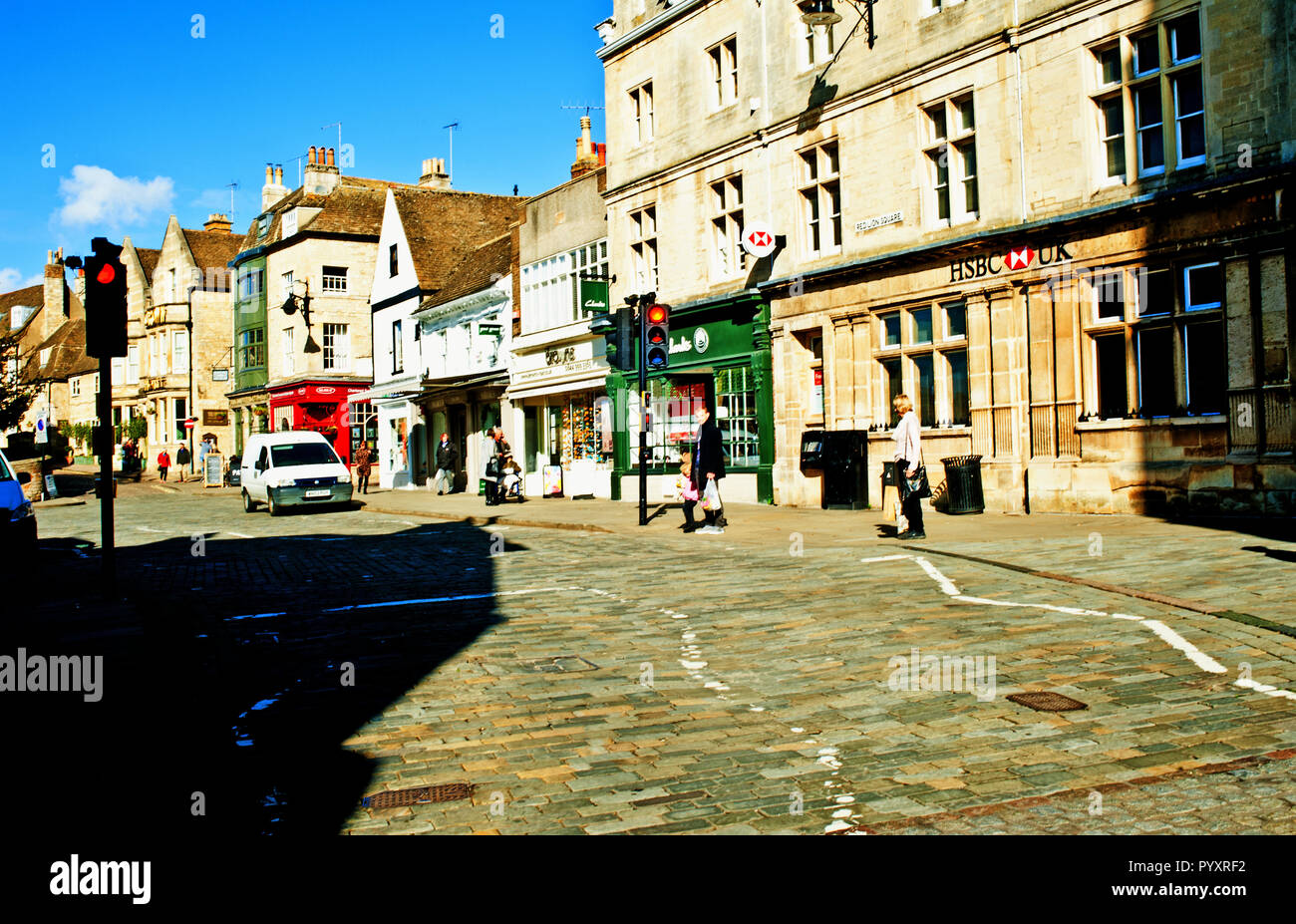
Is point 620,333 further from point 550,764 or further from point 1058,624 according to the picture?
point 550,764

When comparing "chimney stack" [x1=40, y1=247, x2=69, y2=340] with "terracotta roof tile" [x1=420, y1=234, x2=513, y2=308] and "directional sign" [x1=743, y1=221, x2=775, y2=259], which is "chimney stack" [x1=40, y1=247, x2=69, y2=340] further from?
"directional sign" [x1=743, y1=221, x2=775, y2=259]

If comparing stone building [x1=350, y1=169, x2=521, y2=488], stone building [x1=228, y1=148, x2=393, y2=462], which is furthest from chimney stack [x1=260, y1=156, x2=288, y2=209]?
stone building [x1=350, y1=169, x2=521, y2=488]

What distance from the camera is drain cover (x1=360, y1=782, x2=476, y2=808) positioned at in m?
4.72

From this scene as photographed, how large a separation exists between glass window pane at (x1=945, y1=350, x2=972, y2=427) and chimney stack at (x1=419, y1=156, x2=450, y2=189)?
34.6 meters

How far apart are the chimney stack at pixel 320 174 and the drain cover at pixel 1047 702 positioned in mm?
52195

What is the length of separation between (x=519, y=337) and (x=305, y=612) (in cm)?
2354

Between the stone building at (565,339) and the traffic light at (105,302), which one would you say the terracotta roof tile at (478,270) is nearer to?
the stone building at (565,339)

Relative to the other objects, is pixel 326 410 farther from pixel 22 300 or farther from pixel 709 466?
pixel 22 300

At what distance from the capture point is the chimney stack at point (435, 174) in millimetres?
49562

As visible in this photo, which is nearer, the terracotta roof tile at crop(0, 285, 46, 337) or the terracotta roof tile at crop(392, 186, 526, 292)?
the terracotta roof tile at crop(392, 186, 526, 292)

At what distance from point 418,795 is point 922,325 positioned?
1691cm
